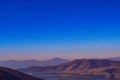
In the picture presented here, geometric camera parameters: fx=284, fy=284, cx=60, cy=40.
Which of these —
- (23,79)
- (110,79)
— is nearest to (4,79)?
(23,79)

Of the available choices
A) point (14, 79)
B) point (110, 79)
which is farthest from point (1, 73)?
point (110, 79)

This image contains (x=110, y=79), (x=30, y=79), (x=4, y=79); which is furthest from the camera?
(x=110, y=79)

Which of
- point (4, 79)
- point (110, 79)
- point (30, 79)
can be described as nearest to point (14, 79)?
point (4, 79)

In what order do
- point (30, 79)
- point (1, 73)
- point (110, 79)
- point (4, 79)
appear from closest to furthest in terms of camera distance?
point (4, 79), point (1, 73), point (30, 79), point (110, 79)

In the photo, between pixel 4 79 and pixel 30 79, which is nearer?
pixel 4 79

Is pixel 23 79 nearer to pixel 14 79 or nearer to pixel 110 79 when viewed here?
pixel 14 79

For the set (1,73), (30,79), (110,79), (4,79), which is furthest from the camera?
(110,79)

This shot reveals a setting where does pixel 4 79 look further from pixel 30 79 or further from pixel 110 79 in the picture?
pixel 110 79
